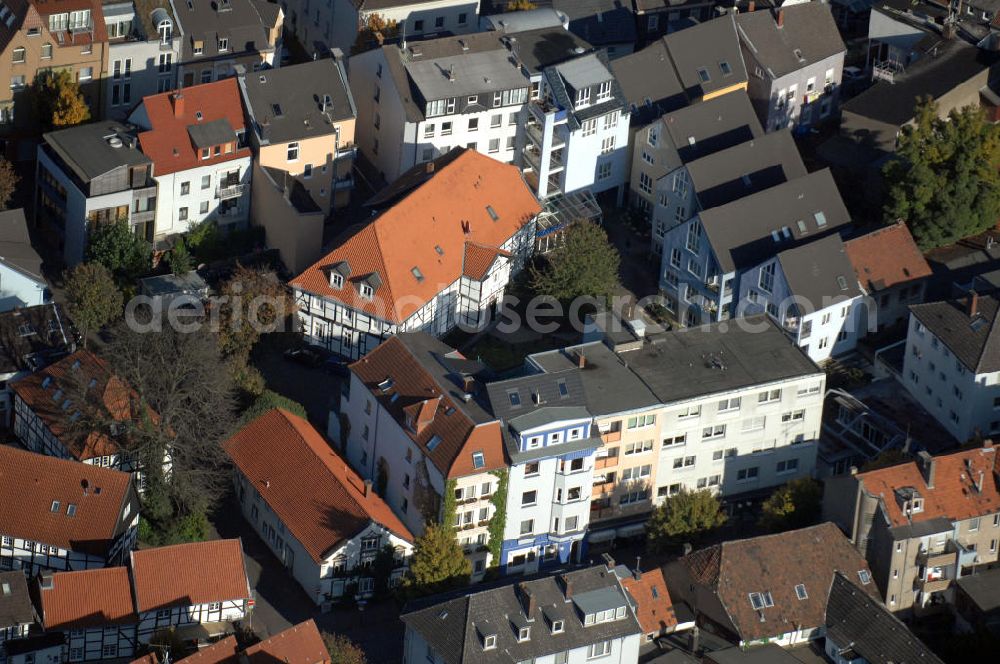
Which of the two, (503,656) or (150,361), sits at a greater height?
(150,361)

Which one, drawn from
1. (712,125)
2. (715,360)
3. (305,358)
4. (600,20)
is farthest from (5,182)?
(600,20)

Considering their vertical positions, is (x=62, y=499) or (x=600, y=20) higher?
(x=600, y=20)

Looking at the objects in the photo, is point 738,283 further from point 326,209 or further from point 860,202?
point 326,209

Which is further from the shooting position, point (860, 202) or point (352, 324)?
point (860, 202)

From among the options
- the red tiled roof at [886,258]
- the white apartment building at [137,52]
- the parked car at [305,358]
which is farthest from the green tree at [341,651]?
the white apartment building at [137,52]

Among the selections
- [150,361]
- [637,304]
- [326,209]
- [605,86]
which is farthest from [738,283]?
[150,361]

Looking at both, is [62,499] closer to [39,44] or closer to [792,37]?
[39,44]

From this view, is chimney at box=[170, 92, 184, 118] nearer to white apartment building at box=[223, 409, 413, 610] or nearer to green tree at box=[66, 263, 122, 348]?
green tree at box=[66, 263, 122, 348]
